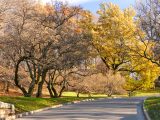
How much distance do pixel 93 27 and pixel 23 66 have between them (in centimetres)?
1922

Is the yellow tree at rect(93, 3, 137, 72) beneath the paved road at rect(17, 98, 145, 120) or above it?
above

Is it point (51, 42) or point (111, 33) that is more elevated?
point (111, 33)

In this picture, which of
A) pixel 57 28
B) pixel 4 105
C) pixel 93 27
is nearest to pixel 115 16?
pixel 93 27

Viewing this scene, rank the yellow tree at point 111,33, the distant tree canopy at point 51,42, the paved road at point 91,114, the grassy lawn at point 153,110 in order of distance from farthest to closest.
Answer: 1. the yellow tree at point 111,33
2. the distant tree canopy at point 51,42
3. the paved road at point 91,114
4. the grassy lawn at point 153,110

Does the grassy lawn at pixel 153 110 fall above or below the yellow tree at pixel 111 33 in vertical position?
below

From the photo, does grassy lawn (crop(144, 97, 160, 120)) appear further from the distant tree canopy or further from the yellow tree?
the yellow tree

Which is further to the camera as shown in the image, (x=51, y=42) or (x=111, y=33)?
(x=111, y=33)

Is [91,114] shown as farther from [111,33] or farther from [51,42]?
[111,33]

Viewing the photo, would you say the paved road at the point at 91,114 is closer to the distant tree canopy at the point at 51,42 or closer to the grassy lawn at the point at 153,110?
the grassy lawn at the point at 153,110

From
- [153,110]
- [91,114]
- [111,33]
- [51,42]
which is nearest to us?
[153,110]

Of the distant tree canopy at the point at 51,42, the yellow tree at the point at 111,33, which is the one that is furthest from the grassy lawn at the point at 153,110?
the yellow tree at the point at 111,33

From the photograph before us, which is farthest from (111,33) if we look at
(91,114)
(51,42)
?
(91,114)

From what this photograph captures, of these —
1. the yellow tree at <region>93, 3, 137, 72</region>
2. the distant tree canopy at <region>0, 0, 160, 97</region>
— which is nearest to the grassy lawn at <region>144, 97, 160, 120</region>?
the distant tree canopy at <region>0, 0, 160, 97</region>

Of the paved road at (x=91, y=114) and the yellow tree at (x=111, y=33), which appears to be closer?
the paved road at (x=91, y=114)
